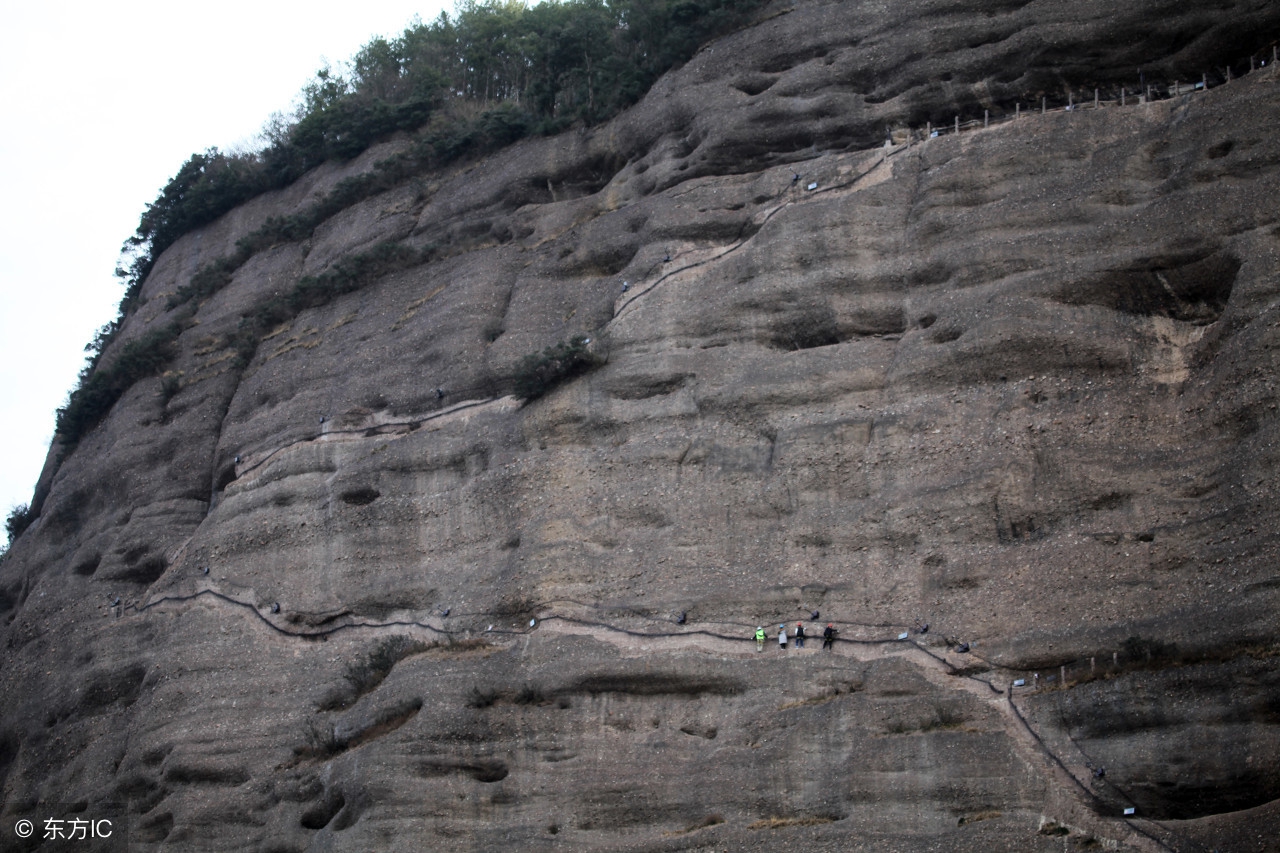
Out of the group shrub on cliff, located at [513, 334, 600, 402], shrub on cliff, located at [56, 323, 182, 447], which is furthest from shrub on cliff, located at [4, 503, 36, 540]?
shrub on cliff, located at [513, 334, 600, 402]

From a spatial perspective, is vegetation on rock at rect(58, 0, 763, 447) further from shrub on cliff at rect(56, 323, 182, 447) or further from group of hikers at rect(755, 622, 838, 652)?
group of hikers at rect(755, 622, 838, 652)

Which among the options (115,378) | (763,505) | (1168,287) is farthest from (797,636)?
(115,378)

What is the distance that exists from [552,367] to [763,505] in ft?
20.7

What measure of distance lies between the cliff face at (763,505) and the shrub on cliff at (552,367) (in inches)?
16.5

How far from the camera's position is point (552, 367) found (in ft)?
108

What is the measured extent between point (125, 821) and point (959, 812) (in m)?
17.3

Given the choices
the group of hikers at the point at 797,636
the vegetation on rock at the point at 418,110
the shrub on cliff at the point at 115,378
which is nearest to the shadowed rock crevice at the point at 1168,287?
the group of hikers at the point at 797,636

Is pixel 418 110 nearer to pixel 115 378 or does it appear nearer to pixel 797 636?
pixel 115 378

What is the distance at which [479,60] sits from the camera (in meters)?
49.1

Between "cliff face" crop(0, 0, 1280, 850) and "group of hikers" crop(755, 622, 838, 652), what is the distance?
0.20 meters

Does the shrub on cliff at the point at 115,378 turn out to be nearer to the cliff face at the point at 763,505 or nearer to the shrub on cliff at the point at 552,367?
the cliff face at the point at 763,505

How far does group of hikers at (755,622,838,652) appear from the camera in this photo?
86.2 feet

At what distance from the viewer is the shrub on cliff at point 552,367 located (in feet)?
107

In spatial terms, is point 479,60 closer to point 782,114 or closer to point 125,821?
point 782,114
